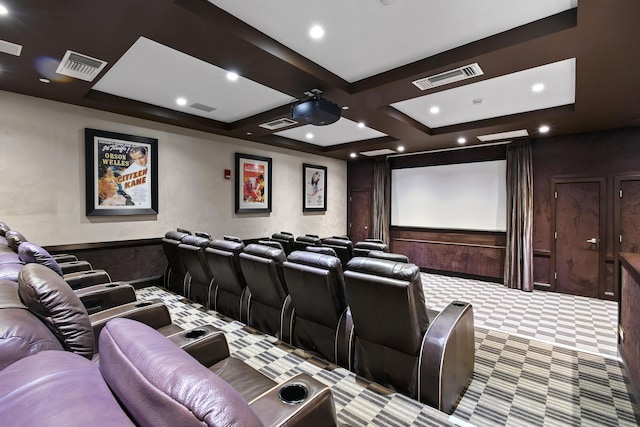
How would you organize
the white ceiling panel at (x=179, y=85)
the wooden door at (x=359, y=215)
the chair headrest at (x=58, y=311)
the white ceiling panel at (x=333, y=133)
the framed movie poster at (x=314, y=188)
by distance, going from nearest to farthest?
the chair headrest at (x=58, y=311) → the white ceiling panel at (x=179, y=85) → the white ceiling panel at (x=333, y=133) → the framed movie poster at (x=314, y=188) → the wooden door at (x=359, y=215)

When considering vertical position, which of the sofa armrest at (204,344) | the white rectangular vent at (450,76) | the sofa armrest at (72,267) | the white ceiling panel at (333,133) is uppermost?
the white ceiling panel at (333,133)

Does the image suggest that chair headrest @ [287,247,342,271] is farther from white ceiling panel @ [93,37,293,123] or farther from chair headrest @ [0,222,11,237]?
chair headrest @ [0,222,11,237]

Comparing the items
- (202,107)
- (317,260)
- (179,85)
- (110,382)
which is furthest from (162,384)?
(202,107)

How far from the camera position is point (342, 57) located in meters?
3.09

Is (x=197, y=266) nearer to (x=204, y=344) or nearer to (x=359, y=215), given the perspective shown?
(x=204, y=344)

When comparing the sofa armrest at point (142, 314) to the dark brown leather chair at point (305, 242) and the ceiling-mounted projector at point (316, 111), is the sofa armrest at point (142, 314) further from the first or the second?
the dark brown leather chair at point (305, 242)

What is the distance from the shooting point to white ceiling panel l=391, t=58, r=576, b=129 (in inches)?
134

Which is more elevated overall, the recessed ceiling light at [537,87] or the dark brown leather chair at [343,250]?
the recessed ceiling light at [537,87]

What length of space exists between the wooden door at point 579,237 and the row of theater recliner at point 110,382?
240 inches

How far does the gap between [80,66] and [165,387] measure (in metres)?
3.69

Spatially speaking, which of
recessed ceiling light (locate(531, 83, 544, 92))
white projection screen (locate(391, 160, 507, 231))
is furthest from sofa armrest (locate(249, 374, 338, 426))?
white projection screen (locate(391, 160, 507, 231))

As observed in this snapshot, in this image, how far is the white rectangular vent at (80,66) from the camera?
9.45 feet

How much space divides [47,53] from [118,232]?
2687 mm

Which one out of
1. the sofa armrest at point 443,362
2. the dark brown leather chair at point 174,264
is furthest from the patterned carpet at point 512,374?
the dark brown leather chair at point 174,264
